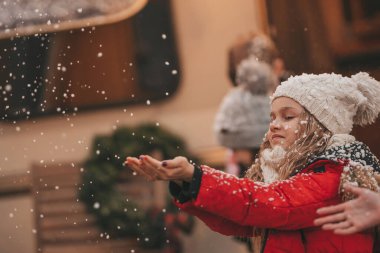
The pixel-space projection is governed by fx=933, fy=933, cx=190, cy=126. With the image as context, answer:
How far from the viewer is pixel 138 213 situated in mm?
5570

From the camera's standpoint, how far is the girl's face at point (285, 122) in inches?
108

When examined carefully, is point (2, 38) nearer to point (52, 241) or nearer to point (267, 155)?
point (52, 241)

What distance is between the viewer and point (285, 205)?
258 centimetres

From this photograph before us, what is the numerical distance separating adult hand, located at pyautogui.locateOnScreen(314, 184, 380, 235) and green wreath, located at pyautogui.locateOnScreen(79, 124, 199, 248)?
3.10 meters

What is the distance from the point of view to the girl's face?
275 centimetres

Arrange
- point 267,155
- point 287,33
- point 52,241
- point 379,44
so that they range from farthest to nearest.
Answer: point 52,241
point 379,44
point 287,33
point 267,155

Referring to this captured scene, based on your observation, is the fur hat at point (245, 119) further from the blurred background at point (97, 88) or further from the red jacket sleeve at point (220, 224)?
the red jacket sleeve at point (220, 224)

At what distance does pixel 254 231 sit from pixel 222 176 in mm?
328

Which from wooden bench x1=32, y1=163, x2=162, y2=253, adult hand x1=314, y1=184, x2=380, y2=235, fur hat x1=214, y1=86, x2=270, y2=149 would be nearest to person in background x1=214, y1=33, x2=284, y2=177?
fur hat x1=214, y1=86, x2=270, y2=149

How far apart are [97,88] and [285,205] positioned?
12.0 feet

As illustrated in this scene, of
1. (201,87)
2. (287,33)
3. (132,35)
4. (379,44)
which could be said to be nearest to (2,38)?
(132,35)

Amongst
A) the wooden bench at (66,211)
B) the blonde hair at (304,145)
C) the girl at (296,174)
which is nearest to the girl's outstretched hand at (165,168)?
the girl at (296,174)

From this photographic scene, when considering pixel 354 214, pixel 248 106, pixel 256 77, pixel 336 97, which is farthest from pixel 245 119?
pixel 354 214

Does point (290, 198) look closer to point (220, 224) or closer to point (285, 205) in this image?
point (285, 205)
